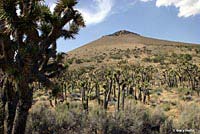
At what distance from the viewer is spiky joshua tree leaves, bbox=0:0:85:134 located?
38.9 feet

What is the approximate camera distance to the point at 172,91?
48812 millimetres

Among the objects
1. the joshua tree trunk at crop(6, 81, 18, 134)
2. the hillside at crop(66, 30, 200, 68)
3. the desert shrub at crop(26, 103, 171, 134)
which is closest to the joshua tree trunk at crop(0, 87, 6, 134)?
the joshua tree trunk at crop(6, 81, 18, 134)

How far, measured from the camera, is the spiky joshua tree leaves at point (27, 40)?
1185 cm

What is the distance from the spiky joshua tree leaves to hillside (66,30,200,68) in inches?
2719

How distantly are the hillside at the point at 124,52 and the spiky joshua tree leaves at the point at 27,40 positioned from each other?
227 ft

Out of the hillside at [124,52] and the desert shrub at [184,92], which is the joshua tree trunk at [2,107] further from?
the hillside at [124,52]

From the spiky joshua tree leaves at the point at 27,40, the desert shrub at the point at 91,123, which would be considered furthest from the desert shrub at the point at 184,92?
the spiky joshua tree leaves at the point at 27,40

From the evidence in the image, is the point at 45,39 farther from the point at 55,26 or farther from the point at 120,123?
the point at 120,123

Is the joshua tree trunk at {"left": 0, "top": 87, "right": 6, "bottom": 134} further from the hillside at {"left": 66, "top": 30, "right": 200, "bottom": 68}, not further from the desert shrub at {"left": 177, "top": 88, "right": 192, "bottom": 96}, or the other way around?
the hillside at {"left": 66, "top": 30, "right": 200, "bottom": 68}

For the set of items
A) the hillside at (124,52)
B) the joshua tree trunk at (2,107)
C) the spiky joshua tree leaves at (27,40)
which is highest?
the hillside at (124,52)

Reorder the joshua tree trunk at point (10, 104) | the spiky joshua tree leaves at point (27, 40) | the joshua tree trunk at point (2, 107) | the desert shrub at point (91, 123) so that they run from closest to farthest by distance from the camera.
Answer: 1. the spiky joshua tree leaves at point (27, 40)
2. the joshua tree trunk at point (10, 104)
3. the joshua tree trunk at point (2, 107)
4. the desert shrub at point (91, 123)

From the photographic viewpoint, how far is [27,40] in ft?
42.7

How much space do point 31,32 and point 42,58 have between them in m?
1.26

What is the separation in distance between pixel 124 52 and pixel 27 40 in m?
93.3
